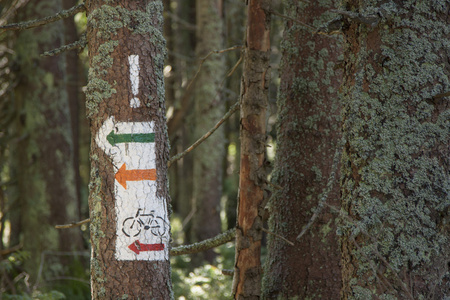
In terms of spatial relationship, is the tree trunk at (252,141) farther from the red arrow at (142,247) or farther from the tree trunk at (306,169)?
the red arrow at (142,247)

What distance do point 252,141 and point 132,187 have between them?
1172mm

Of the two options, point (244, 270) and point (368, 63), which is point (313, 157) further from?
point (368, 63)

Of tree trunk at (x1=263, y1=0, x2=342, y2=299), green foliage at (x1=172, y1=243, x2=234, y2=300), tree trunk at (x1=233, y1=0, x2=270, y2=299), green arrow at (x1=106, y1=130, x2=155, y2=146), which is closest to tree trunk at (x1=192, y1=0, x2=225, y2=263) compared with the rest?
green foliage at (x1=172, y1=243, x2=234, y2=300)

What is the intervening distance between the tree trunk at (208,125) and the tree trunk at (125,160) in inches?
247

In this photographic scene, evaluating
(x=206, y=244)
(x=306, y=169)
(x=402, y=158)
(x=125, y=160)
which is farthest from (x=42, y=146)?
(x=402, y=158)

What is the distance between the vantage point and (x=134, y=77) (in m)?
2.62

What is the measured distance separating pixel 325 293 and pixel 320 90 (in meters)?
1.68

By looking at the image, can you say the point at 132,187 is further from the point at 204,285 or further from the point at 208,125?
the point at 208,125

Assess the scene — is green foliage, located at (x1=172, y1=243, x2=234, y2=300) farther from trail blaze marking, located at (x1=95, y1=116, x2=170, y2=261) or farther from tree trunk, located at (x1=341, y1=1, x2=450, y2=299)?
tree trunk, located at (x1=341, y1=1, x2=450, y2=299)

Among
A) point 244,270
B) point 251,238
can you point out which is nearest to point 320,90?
point 251,238

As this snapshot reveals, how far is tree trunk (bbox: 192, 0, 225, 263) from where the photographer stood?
906 cm

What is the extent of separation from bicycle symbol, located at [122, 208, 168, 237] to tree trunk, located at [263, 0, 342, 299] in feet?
4.60

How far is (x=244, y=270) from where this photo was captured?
3.51 m

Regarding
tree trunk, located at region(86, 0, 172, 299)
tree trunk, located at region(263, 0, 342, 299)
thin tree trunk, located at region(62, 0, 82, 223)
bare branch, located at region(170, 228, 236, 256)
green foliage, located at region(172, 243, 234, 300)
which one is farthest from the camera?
thin tree trunk, located at region(62, 0, 82, 223)
